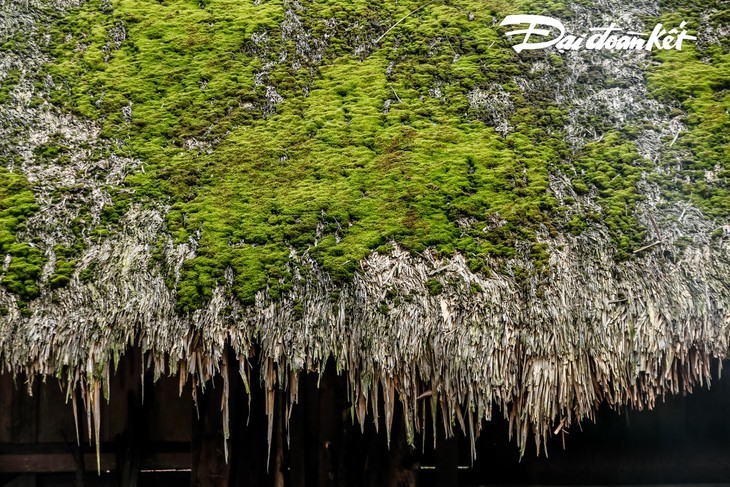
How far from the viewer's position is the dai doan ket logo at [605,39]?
3.74m

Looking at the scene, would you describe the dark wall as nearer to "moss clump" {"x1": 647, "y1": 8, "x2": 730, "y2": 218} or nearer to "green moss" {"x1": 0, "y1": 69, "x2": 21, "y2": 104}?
"moss clump" {"x1": 647, "y1": 8, "x2": 730, "y2": 218}

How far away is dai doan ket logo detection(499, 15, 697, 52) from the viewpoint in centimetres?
374

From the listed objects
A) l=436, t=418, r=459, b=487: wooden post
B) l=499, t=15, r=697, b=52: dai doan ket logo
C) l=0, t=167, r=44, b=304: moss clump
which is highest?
l=499, t=15, r=697, b=52: dai doan ket logo

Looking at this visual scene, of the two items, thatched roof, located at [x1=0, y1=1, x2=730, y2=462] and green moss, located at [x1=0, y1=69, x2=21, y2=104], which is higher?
green moss, located at [x1=0, y1=69, x2=21, y2=104]

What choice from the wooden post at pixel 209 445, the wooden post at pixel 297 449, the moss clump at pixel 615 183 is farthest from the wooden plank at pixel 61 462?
the moss clump at pixel 615 183

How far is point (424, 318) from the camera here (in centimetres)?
283

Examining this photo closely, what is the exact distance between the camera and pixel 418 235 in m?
3.01

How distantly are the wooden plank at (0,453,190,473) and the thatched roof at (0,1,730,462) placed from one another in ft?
3.46

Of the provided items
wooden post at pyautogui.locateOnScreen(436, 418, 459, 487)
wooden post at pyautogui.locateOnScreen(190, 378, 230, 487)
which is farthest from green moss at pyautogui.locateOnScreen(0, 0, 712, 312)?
wooden post at pyautogui.locateOnScreen(436, 418, 459, 487)

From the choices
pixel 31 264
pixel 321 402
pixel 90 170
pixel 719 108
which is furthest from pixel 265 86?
pixel 719 108

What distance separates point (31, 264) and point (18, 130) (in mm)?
844

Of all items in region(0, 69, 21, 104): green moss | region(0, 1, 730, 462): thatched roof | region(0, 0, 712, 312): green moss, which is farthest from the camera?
region(0, 69, 21, 104): green moss

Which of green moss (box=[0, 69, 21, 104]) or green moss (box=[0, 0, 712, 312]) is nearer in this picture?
green moss (box=[0, 0, 712, 312])

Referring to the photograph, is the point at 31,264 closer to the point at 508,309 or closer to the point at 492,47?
the point at 508,309
